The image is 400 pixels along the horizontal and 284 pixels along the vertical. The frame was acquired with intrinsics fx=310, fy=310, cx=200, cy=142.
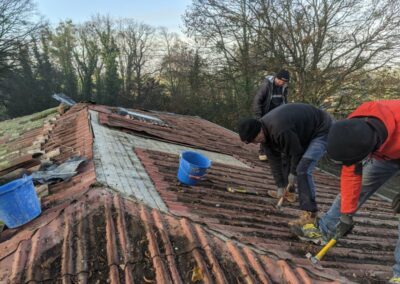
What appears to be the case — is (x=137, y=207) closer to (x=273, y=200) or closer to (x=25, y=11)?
(x=273, y=200)

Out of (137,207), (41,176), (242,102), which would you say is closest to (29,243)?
(137,207)

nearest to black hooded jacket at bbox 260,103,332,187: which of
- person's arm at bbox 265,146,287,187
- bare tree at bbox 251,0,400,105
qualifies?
person's arm at bbox 265,146,287,187

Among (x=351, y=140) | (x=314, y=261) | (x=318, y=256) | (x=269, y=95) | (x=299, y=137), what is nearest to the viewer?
(x=351, y=140)

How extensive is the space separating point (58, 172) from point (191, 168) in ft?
4.89

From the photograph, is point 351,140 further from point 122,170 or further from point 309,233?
point 122,170

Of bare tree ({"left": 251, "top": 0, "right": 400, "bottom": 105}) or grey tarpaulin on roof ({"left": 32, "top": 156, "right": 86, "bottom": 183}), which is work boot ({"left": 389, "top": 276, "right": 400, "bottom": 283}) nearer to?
grey tarpaulin on roof ({"left": 32, "top": 156, "right": 86, "bottom": 183})

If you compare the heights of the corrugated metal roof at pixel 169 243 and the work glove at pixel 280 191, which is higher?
the corrugated metal roof at pixel 169 243

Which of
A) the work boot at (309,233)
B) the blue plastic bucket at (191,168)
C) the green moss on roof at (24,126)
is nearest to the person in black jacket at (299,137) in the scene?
the work boot at (309,233)

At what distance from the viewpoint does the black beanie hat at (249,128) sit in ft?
10.6

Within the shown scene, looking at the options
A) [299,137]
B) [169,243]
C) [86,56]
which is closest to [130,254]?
[169,243]

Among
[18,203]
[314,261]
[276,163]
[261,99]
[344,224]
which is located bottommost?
[314,261]

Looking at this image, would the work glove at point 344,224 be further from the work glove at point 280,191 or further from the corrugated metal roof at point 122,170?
the corrugated metal roof at point 122,170

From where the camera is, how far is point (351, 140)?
213 cm

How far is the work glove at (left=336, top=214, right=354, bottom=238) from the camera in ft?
8.63
